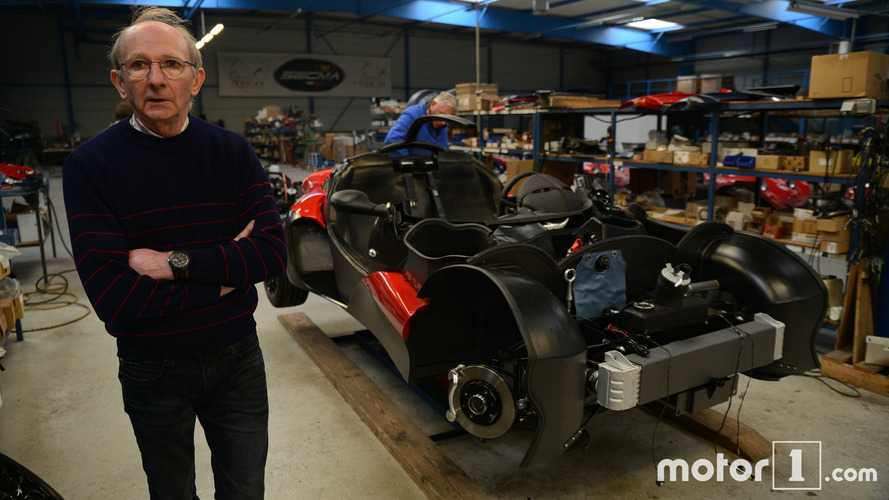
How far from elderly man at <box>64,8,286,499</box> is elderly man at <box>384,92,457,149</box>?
148 inches

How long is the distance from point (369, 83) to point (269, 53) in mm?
3557

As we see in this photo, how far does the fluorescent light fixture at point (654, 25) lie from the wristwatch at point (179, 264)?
18.7 metres

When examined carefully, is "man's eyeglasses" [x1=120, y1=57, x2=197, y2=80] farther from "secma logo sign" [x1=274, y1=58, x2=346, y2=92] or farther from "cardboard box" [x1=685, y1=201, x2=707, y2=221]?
"secma logo sign" [x1=274, y1=58, x2=346, y2=92]

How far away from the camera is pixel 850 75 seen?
418 centimetres

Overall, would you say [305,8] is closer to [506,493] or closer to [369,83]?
[369,83]

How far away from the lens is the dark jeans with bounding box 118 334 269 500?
1591 millimetres

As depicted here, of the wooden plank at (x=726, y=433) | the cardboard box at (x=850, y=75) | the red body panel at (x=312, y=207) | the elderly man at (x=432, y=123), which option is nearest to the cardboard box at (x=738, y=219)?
the cardboard box at (x=850, y=75)

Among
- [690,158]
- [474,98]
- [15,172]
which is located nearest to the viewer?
[15,172]

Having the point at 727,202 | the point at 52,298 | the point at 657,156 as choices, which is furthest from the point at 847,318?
the point at 52,298

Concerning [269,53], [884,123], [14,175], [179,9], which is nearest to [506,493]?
[884,123]

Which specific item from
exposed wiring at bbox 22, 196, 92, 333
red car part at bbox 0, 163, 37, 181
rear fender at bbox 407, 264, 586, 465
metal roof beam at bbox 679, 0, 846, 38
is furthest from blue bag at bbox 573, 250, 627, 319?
metal roof beam at bbox 679, 0, 846, 38

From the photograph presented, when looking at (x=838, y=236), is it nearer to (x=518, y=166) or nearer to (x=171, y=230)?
(x=518, y=166)

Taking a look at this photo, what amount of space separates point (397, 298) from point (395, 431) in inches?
25.3

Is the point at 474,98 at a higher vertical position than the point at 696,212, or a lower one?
higher
